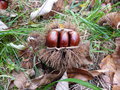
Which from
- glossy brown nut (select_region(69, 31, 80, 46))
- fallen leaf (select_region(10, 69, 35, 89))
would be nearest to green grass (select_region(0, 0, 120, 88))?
fallen leaf (select_region(10, 69, 35, 89))

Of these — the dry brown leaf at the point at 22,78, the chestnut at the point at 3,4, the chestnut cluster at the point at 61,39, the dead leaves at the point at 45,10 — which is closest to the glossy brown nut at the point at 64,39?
the chestnut cluster at the point at 61,39

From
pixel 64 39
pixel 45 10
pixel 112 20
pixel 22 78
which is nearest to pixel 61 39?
pixel 64 39

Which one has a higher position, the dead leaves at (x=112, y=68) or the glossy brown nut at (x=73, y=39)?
the glossy brown nut at (x=73, y=39)

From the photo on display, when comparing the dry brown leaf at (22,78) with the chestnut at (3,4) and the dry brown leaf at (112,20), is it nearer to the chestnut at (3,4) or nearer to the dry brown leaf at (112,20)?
the dry brown leaf at (112,20)

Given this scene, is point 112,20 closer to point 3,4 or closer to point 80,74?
point 80,74

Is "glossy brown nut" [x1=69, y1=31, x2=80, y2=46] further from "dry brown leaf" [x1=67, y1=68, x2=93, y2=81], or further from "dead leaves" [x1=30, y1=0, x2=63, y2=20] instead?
"dead leaves" [x1=30, y1=0, x2=63, y2=20]

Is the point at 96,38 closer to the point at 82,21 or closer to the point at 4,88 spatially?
the point at 82,21

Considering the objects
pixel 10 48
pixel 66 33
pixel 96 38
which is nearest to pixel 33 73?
pixel 10 48
